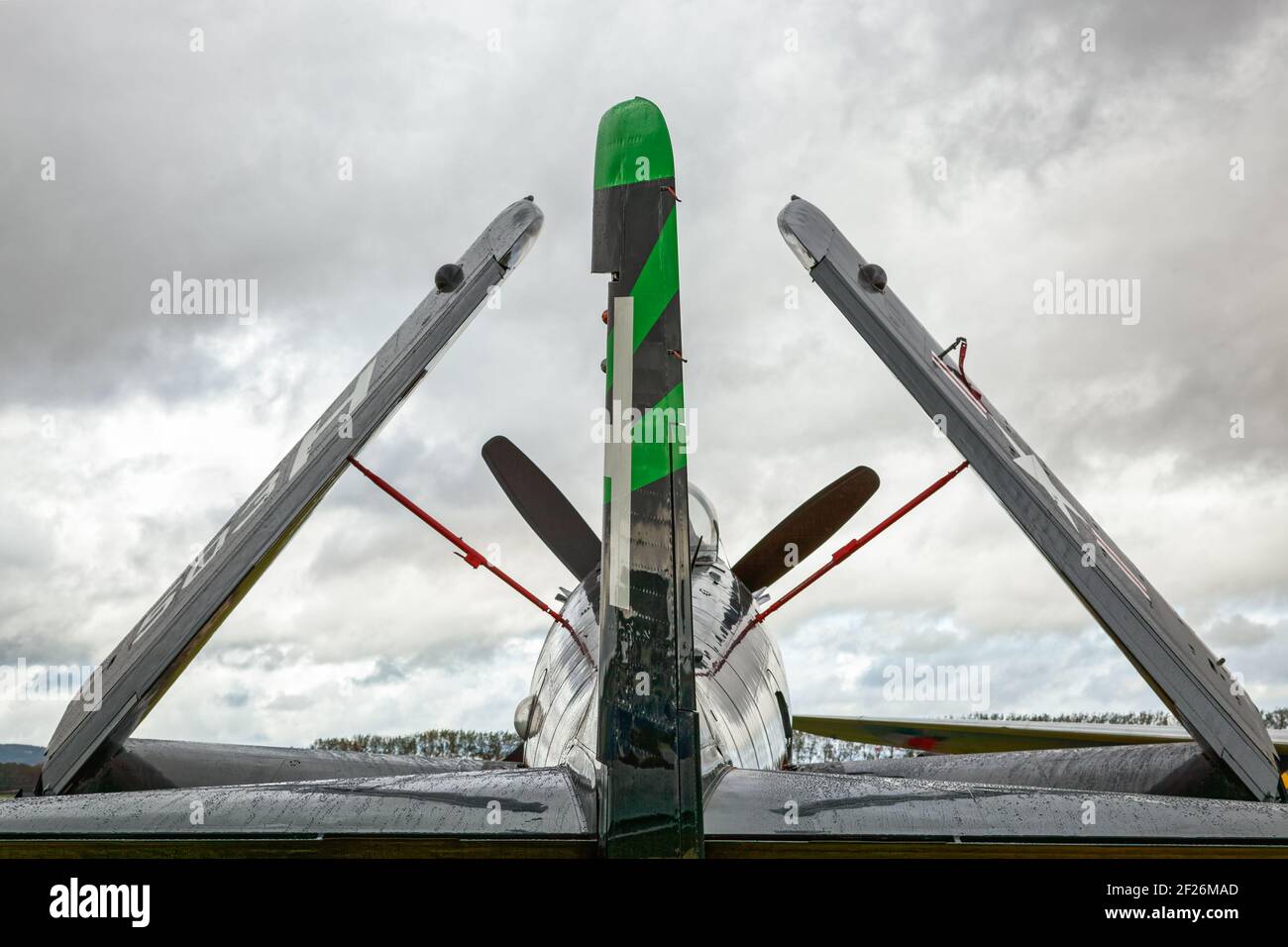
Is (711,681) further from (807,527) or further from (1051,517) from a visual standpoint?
(807,527)

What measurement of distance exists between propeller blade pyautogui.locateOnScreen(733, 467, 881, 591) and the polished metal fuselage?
5.45 feet

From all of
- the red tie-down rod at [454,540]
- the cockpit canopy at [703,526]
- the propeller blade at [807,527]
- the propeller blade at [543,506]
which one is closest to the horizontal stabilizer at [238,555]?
the red tie-down rod at [454,540]

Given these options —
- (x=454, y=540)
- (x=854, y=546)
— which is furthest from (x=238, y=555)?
(x=854, y=546)

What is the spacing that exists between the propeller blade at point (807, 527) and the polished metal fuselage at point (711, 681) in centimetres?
166

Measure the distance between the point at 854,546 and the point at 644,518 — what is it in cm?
310

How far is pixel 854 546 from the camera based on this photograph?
5.87 m

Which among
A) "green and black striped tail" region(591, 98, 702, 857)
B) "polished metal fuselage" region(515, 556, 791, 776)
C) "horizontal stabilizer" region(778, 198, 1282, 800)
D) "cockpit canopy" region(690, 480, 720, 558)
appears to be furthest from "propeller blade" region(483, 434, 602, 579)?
"green and black striped tail" region(591, 98, 702, 857)

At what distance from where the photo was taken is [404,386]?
18.1 ft

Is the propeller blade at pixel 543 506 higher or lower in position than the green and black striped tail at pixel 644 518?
higher

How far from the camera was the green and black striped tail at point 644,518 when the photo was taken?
107 inches

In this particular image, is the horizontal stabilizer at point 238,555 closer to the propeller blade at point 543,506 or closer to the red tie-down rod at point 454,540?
the red tie-down rod at point 454,540

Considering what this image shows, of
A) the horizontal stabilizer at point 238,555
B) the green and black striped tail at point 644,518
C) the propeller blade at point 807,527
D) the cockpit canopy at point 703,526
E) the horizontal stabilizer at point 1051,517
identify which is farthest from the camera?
the propeller blade at point 807,527

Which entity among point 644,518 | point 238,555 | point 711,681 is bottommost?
point 711,681
